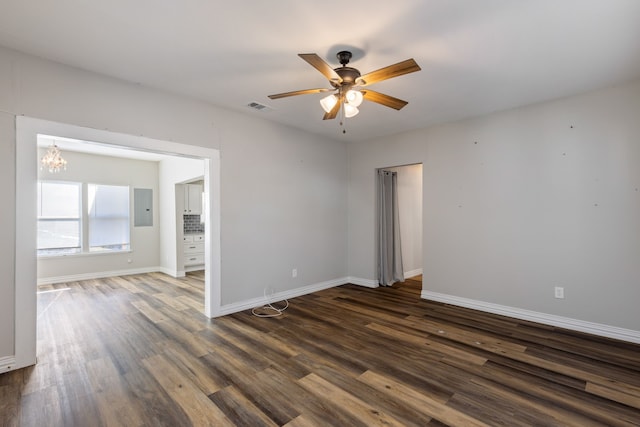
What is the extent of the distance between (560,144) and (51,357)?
5.78m

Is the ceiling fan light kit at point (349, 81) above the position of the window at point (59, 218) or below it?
above

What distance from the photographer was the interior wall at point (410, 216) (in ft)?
20.6

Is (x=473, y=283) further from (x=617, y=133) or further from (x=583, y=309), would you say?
(x=617, y=133)

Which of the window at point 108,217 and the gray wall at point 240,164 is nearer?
the gray wall at point 240,164

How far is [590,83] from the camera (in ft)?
10.5

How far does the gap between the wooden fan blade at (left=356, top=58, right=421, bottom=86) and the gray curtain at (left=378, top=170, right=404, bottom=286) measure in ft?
10.8

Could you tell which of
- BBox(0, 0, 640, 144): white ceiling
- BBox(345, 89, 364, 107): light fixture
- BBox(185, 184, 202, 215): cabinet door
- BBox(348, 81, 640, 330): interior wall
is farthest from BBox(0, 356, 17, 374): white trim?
BBox(348, 81, 640, 330): interior wall

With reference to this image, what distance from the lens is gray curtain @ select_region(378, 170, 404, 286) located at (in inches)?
221

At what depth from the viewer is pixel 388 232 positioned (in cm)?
578

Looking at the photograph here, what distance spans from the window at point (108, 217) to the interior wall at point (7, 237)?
14.8 ft

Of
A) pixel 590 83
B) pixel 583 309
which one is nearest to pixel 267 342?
pixel 583 309

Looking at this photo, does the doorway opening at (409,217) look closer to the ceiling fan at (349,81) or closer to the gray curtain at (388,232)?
the gray curtain at (388,232)

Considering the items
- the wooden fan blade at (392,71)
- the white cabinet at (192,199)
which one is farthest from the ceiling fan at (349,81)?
the white cabinet at (192,199)

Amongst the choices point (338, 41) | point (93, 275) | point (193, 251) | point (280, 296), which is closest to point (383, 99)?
point (338, 41)
